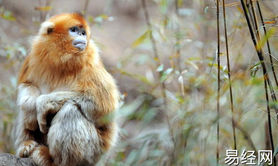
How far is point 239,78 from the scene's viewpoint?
7.64 feet

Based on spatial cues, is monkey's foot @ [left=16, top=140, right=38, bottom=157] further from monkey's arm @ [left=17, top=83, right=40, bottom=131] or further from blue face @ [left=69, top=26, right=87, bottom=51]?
blue face @ [left=69, top=26, right=87, bottom=51]

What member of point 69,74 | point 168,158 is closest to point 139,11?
point 69,74

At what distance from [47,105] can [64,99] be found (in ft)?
0.41

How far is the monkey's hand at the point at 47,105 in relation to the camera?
2.65 m

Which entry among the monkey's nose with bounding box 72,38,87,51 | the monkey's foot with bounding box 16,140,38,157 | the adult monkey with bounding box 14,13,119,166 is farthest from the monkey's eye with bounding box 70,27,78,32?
the monkey's foot with bounding box 16,140,38,157

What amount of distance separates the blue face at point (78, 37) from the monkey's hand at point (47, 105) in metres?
0.39

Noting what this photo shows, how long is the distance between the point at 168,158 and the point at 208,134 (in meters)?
0.32

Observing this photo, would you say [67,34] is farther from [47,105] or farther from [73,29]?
[47,105]

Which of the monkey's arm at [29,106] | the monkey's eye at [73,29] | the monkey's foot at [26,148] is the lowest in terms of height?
the monkey's foot at [26,148]

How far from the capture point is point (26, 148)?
274cm

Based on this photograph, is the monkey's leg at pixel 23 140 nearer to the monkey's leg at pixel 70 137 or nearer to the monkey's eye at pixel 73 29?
the monkey's leg at pixel 70 137

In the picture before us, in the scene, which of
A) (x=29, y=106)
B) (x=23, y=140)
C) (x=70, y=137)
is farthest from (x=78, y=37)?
(x=23, y=140)

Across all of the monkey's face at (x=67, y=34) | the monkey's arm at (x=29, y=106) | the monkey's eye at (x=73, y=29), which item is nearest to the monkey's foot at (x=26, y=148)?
the monkey's arm at (x=29, y=106)

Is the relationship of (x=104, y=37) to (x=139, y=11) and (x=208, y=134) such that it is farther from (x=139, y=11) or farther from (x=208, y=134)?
(x=208, y=134)
